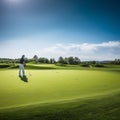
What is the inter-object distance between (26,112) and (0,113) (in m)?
0.80

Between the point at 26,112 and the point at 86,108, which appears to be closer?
the point at 26,112

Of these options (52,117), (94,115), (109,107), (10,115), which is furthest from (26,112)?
(109,107)

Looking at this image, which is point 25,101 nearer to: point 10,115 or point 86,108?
point 10,115

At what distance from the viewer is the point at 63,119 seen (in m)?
4.60

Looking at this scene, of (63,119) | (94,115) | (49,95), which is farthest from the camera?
(49,95)

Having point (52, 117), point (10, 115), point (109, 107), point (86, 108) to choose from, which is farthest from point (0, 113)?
point (109, 107)

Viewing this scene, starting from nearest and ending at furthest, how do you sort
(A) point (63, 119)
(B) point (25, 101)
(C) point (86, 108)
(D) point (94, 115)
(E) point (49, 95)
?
(A) point (63, 119)
(D) point (94, 115)
(C) point (86, 108)
(B) point (25, 101)
(E) point (49, 95)

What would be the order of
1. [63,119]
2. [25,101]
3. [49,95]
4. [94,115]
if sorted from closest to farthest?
[63,119]
[94,115]
[25,101]
[49,95]

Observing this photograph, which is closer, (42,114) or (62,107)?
(42,114)

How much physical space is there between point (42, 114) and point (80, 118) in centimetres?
119

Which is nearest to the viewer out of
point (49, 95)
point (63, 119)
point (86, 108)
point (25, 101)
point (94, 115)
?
point (63, 119)

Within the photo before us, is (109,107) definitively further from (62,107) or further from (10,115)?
(10,115)

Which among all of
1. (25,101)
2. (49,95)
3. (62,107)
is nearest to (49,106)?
(62,107)

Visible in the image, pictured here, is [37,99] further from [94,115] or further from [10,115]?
[94,115]
